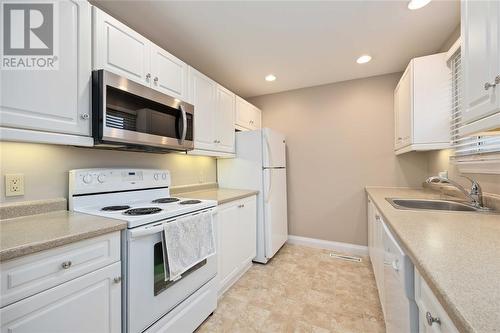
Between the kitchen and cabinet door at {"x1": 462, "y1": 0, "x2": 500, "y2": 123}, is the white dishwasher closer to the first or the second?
the kitchen

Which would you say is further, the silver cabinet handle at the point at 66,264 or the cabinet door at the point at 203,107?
the cabinet door at the point at 203,107

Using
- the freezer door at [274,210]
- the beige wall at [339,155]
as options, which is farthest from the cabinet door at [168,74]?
the beige wall at [339,155]

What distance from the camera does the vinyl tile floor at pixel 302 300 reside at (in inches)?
63.7

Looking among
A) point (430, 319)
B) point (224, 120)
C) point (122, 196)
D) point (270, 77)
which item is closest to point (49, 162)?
point (122, 196)

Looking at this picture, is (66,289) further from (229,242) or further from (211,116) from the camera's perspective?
(211,116)

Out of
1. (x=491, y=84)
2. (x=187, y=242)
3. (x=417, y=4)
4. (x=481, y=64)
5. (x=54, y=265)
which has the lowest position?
(x=187, y=242)

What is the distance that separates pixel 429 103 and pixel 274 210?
1.91 m

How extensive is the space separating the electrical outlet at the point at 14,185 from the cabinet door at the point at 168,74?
1005 millimetres

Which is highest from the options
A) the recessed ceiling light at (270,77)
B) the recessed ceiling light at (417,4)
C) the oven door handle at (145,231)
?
the recessed ceiling light at (270,77)

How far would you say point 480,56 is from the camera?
0.97 m

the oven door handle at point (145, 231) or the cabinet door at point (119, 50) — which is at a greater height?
the cabinet door at point (119, 50)

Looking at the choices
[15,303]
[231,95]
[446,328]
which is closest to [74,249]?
[15,303]

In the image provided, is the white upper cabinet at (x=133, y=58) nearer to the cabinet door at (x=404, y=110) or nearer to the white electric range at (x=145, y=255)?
the white electric range at (x=145, y=255)

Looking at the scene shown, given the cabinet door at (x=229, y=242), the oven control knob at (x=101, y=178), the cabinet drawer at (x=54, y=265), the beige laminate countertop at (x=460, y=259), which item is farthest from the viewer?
the cabinet door at (x=229, y=242)
